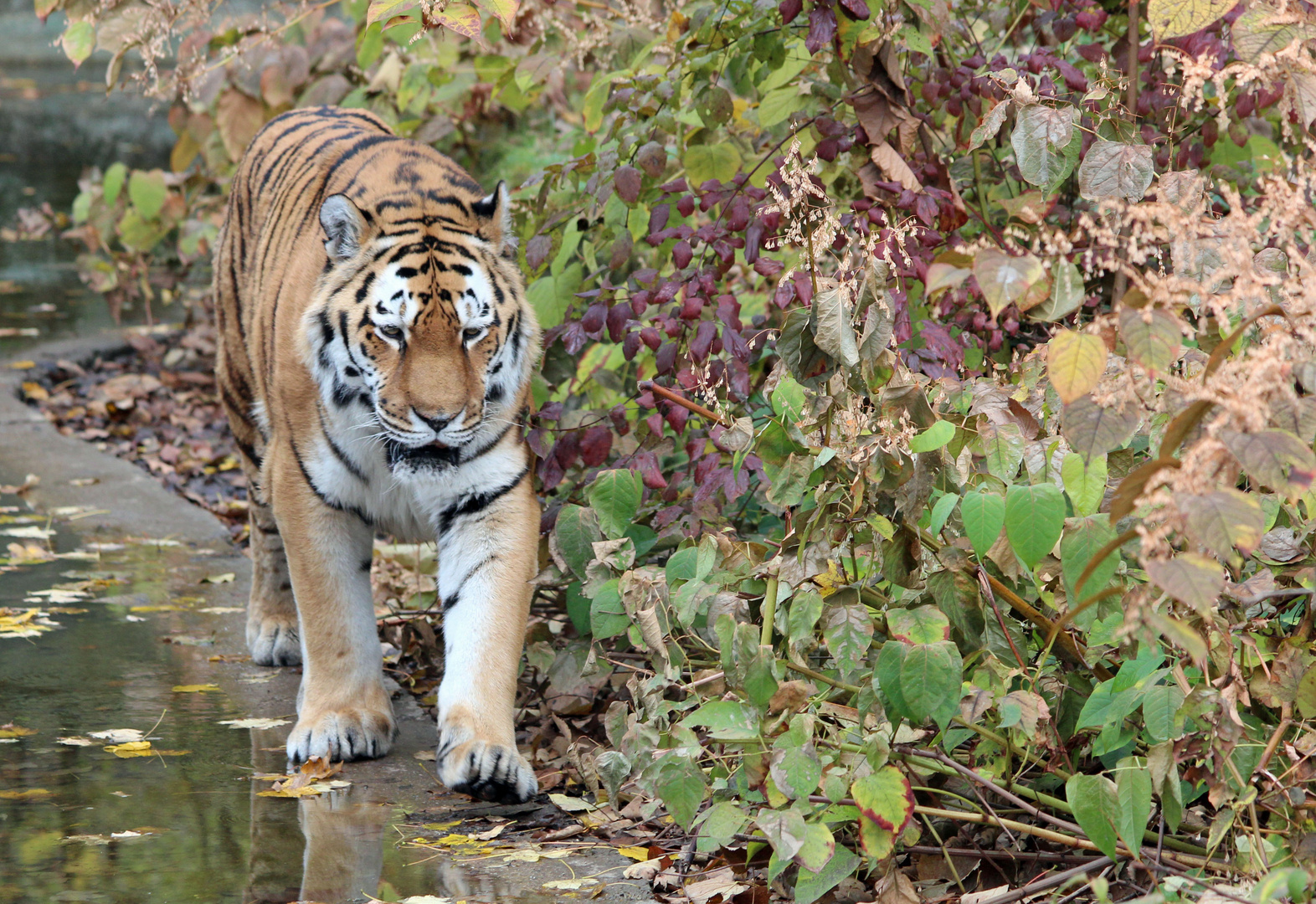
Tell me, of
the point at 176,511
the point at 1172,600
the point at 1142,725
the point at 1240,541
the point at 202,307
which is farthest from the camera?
the point at 202,307

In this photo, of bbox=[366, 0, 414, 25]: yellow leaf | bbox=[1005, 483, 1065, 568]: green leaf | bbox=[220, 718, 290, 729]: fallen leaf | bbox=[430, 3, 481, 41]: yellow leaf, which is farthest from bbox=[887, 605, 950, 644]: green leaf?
bbox=[220, 718, 290, 729]: fallen leaf

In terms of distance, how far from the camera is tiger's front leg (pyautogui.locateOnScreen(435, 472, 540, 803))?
2.95 m

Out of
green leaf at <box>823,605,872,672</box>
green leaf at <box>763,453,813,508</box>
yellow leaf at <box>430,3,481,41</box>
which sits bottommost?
green leaf at <box>823,605,872,672</box>

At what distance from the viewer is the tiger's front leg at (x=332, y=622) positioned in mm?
3199

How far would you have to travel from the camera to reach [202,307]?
8.30 meters

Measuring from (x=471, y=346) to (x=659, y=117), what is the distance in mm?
661

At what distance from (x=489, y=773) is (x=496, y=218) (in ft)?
4.26

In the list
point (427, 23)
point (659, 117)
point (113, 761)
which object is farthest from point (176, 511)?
point (427, 23)

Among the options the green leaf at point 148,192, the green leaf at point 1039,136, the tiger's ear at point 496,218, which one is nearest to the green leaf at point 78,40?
the tiger's ear at point 496,218

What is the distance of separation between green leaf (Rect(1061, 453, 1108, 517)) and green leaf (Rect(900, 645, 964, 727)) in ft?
0.95

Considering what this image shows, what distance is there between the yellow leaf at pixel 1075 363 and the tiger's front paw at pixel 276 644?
2.62 meters

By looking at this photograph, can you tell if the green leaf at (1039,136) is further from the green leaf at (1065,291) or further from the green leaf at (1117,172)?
the green leaf at (1065,291)

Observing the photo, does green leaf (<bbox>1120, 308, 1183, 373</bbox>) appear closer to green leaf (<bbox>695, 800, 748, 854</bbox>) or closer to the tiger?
green leaf (<bbox>695, 800, 748, 854</bbox>)

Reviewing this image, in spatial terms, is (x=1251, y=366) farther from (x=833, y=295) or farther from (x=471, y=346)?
(x=471, y=346)
